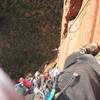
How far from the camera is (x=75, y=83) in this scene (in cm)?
80

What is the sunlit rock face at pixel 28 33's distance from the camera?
14.6ft

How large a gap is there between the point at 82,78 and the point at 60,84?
58 mm

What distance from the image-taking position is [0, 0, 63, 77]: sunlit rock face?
4445mm

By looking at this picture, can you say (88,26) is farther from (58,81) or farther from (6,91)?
(6,91)

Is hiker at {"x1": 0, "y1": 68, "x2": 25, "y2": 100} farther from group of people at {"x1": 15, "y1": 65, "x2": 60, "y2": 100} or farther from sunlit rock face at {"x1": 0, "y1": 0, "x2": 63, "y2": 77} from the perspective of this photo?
sunlit rock face at {"x1": 0, "y1": 0, "x2": 63, "y2": 77}

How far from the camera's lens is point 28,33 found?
4660mm

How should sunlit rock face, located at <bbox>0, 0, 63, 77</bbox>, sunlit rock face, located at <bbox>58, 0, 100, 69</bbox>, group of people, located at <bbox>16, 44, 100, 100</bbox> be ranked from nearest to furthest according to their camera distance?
group of people, located at <bbox>16, 44, 100, 100</bbox> < sunlit rock face, located at <bbox>58, 0, 100, 69</bbox> < sunlit rock face, located at <bbox>0, 0, 63, 77</bbox>

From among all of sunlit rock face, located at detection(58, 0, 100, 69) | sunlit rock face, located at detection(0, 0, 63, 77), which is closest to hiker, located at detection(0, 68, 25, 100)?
sunlit rock face, located at detection(58, 0, 100, 69)

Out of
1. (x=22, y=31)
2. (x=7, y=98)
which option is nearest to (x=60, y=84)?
(x=7, y=98)

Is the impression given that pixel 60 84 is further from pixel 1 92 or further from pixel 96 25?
pixel 96 25

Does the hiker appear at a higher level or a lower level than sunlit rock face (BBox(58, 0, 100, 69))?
higher

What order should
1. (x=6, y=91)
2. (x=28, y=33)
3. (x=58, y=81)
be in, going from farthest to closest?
(x=28, y=33) → (x=58, y=81) → (x=6, y=91)

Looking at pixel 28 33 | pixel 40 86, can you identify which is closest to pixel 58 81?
pixel 40 86

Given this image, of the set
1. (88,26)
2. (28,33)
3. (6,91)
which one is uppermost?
(6,91)
